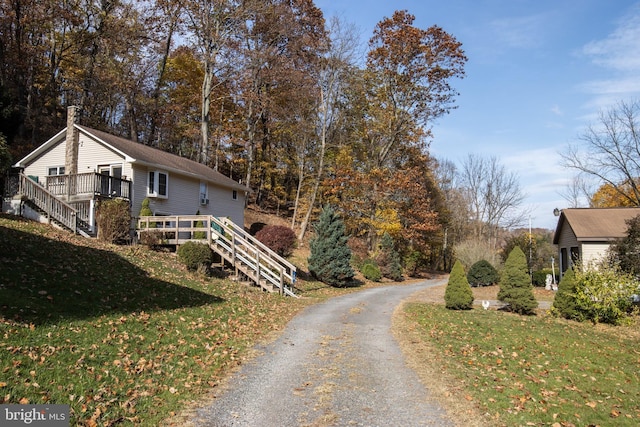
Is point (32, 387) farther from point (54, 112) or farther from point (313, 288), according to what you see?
point (54, 112)

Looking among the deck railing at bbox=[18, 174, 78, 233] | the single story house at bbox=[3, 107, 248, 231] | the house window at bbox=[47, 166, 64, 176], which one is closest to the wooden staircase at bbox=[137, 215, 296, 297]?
the single story house at bbox=[3, 107, 248, 231]

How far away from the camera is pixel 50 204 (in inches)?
707

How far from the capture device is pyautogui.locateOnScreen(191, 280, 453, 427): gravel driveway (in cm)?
548

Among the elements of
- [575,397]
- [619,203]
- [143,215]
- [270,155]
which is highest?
[270,155]

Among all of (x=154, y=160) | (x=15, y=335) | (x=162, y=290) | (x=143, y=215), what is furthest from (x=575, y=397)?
(x=154, y=160)

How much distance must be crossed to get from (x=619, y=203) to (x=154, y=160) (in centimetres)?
4566

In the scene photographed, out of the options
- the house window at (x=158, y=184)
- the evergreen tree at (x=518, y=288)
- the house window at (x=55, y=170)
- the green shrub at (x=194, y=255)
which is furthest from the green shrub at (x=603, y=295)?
the house window at (x=55, y=170)

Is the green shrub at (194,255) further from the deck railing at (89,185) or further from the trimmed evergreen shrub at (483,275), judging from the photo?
the trimmed evergreen shrub at (483,275)

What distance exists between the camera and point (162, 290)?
40.1 ft

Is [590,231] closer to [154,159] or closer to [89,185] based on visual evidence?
[154,159]

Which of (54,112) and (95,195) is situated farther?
(54,112)

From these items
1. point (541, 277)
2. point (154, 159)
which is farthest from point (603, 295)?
point (154, 159)

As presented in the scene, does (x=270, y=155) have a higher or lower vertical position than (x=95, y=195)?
higher

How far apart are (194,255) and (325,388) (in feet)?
34.4
